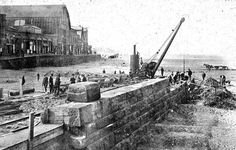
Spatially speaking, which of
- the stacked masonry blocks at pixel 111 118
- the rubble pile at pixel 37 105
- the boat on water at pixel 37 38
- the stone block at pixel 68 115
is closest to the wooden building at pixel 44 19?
the boat on water at pixel 37 38

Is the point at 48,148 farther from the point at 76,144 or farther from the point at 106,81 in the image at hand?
the point at 106,81

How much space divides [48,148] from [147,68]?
704 inches

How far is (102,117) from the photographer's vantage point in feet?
24.1

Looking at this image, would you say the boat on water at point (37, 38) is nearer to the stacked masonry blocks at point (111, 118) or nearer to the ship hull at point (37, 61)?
the ship hull at point (37, 61)

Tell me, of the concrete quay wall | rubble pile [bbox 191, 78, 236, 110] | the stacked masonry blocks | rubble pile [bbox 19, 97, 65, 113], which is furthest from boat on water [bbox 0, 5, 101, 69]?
the concrete quay wall

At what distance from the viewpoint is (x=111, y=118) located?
789cm

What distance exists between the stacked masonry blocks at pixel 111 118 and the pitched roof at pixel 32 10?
5057 centimetres

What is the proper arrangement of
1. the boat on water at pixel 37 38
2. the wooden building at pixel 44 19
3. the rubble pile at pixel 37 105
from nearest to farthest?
the rubble pile at pixel 37 105 < the boat on water at pixel 37 38 < the wooden building at pixel 44 19

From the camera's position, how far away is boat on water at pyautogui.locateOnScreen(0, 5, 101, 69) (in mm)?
35469

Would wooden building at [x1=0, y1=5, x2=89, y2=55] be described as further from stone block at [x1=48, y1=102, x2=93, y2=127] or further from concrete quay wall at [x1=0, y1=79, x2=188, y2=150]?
stone block at [x1=48, y1=102, x2=93, y2=127]

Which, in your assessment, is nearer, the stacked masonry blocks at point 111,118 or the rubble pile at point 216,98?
the stacked masonry blocks at point 111,118

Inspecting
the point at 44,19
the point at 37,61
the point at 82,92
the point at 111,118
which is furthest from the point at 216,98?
the point at 44,19

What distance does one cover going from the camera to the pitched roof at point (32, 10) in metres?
57.9

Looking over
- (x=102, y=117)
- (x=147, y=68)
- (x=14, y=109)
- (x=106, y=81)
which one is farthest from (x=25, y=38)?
(x=102, y=117)
